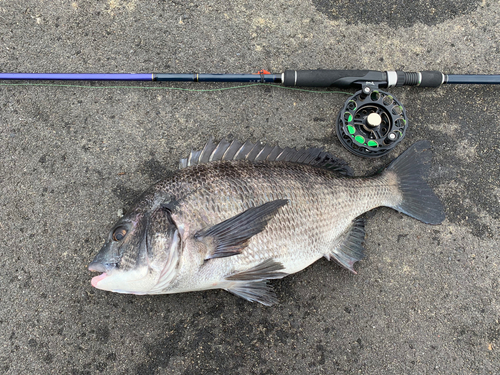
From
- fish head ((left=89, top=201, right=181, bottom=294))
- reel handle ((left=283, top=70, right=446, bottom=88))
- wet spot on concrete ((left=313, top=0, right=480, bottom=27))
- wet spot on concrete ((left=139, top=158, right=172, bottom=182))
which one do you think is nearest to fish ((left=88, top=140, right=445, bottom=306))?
fish head ((left=89, top=201, right=181, bottom=294))

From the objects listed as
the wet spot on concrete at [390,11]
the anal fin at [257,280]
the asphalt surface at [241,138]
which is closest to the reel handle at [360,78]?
the asphalt surface at [241,138]

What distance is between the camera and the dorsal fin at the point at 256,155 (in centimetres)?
200

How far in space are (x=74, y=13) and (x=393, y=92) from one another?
2748 millimetres

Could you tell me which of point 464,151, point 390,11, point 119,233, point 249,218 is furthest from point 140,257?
point 390,11

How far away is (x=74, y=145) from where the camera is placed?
7.54 ft

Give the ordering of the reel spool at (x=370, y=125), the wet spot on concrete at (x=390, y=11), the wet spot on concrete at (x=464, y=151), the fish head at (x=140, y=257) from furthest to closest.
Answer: the wet spot on concrete at (x=390, y=11)
the wet spot on concrete at (x=464, y=151)
the reel spool at (x=370, y=125)
the fish head at (x=140, y=257)

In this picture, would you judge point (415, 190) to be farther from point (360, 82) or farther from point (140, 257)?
point (140, 257)

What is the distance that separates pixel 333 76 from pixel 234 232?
4.85ft

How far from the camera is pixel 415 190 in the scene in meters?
2.23

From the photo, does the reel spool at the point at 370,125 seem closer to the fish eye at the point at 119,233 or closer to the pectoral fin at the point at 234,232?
the pectoral fin at the point at 234,232

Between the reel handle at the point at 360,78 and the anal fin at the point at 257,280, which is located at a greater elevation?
the reel handle at the point at 360,78

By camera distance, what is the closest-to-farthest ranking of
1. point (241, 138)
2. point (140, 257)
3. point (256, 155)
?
point (140, 257), point (256, 155), point (241, 138)

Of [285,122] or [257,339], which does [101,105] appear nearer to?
[285,122]

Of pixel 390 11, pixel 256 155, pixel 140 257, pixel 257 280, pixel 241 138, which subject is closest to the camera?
pixel 140 257
